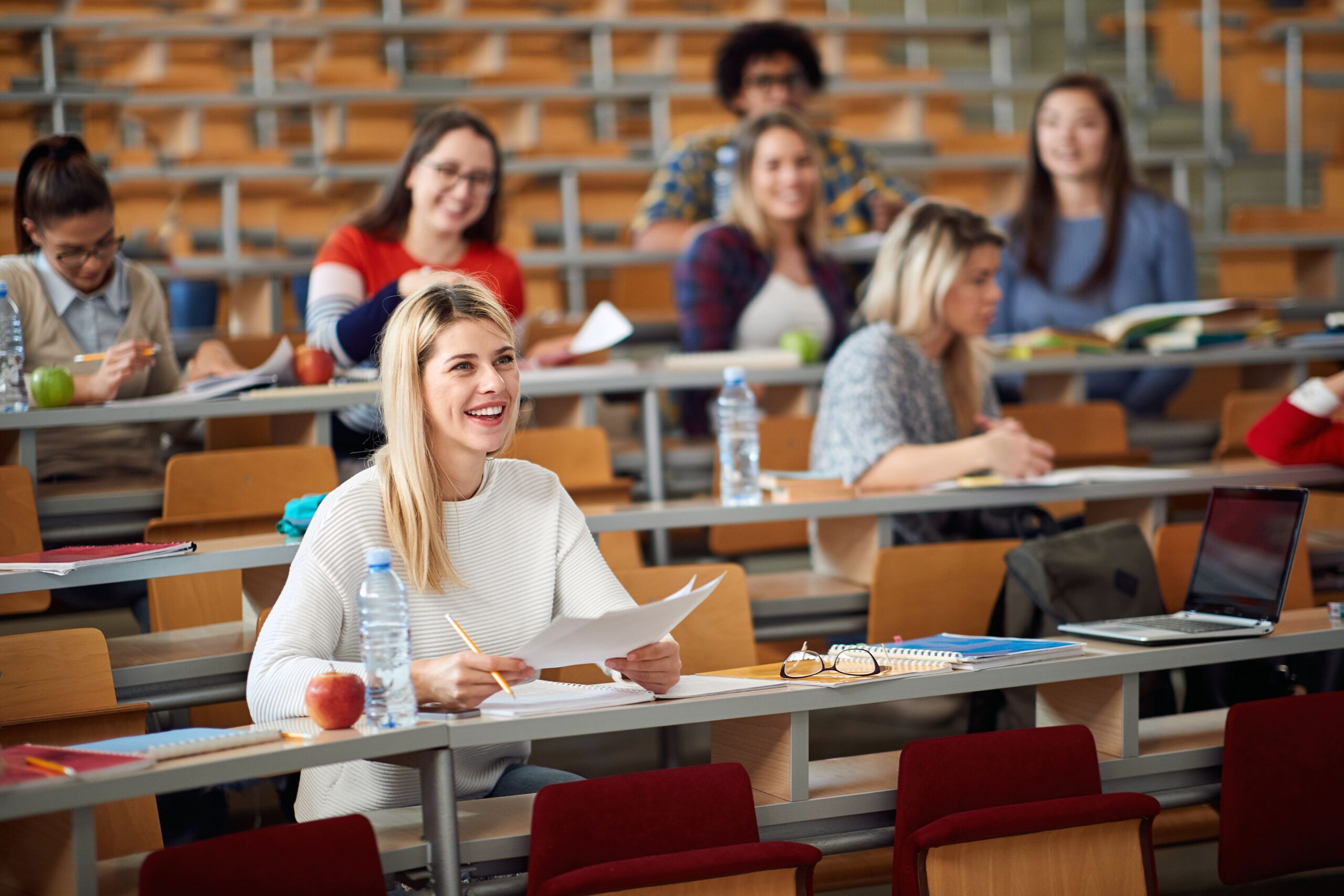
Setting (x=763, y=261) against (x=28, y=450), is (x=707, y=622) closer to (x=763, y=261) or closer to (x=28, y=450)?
(x=28, y=450)

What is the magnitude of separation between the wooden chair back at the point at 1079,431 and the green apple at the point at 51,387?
2.09 m

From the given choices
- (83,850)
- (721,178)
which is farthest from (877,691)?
(721,178)

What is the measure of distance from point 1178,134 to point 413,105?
12.3 ft

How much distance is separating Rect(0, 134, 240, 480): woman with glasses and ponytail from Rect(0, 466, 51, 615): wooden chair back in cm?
29

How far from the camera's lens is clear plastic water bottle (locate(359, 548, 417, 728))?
1462 millimetres

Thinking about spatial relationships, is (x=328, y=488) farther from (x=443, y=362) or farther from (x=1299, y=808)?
(x=1299, y=808)

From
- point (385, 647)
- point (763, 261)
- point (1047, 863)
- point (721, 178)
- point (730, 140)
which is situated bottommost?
point (1047, 863)

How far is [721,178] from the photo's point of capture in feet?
13.7

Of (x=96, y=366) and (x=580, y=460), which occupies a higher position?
(x=96, y=366)

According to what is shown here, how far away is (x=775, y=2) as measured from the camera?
6344mm

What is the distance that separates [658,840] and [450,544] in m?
0.52

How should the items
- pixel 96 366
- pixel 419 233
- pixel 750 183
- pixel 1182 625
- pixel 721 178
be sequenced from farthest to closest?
pixel 721 178 < pixel 750 183 < pixel 419 233 < pixel 96 366 < pixel 1182 625

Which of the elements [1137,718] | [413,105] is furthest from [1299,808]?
[413,105]

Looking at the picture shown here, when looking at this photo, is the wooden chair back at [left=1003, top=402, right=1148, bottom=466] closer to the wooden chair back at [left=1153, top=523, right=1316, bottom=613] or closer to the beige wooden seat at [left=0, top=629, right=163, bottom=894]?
the wooden chair back at [left=1153, top=523, right=1316, bottom=613]
